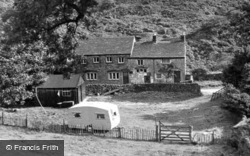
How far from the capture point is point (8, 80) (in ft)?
101

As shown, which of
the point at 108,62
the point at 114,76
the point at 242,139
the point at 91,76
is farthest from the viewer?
the point at 91,76

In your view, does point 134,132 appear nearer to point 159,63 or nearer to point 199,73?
point 159,63

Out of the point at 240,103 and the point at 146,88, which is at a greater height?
the point at 146,88

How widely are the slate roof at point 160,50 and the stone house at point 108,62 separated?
1.42 meters

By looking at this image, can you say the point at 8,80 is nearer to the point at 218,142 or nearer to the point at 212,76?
the point at 218,142

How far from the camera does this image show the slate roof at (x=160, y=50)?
5022 centimetres

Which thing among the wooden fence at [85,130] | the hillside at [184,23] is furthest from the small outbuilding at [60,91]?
A: the hillside at [184,23]

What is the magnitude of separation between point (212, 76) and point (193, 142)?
3303cm

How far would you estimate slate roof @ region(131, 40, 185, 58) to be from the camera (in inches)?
1977

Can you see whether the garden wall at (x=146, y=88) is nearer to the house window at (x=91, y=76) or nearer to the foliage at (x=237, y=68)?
the house window at (x=91, y=76)

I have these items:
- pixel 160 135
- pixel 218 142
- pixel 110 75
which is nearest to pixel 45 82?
pixel 110 75

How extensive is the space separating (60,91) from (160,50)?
19.4 meters

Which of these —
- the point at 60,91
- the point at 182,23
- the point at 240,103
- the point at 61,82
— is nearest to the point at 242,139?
the point at 240,103

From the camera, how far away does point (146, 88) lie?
47625 millimetres
